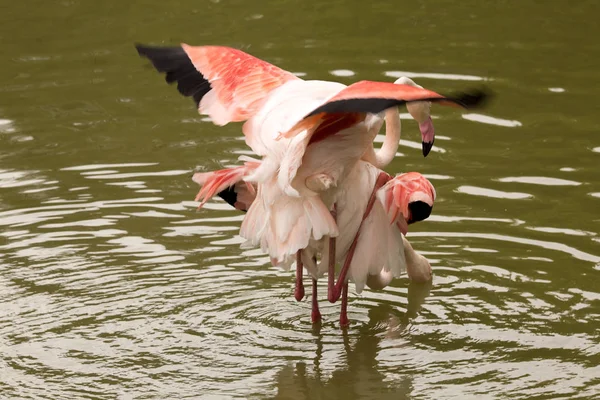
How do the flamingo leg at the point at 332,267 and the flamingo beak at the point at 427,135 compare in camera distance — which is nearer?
the flamingo leg at the point at 332,267

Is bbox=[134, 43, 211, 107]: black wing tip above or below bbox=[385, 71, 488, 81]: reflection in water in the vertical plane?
above

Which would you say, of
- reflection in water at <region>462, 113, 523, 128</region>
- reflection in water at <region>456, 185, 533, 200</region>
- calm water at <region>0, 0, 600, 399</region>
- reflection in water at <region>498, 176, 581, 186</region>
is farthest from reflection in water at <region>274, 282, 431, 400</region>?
reflection in water at <region>462, 113, 523, 128</region>

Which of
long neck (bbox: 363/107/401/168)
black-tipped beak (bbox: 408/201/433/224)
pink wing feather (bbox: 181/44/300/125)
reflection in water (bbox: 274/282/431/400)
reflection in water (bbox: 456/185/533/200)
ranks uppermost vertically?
pink wing feather (bbox: 181/44/300/125)

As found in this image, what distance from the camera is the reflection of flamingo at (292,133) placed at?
559 centimetres

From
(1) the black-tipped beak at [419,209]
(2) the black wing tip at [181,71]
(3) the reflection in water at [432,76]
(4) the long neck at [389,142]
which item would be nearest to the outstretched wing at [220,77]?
(2) the black wing tip at [181,71]

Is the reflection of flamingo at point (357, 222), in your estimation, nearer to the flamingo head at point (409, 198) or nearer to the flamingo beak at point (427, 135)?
the flamingo head at point (409, 198)

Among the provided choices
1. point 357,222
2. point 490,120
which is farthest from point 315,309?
point 490,120

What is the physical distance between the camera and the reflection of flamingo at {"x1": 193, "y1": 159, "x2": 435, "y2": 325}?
6117 millimetres

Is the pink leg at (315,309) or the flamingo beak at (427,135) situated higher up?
the flamingo beak at (427,135)

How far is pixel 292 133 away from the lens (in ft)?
18.3

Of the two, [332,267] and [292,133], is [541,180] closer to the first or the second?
[332,267]

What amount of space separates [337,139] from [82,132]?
4.53 meters

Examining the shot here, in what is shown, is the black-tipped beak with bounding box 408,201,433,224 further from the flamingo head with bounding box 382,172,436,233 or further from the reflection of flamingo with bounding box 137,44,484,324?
the reflection of flamingo with bounding box 137,44,484,324

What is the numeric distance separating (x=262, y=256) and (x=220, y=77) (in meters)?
1.32
